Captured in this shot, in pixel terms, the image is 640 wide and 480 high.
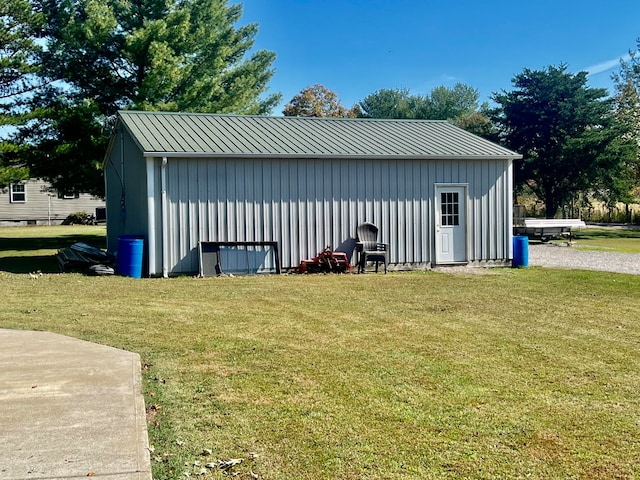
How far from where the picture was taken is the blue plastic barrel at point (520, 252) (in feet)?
47.8

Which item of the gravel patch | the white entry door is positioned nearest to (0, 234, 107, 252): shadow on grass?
the white entry door

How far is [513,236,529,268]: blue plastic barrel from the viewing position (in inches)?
574

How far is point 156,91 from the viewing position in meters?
22.4

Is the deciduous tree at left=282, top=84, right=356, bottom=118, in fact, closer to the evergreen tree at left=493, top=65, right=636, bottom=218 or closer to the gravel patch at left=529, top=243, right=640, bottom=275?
the evergreen tree at left=493, top=65, right=636, bottom=218

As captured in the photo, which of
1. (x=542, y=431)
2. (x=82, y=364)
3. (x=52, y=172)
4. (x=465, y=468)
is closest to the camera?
(x=465, y=468)

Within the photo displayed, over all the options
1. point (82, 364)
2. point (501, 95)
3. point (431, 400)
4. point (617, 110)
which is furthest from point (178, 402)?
point (617, 110)

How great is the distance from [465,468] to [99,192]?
2203cm

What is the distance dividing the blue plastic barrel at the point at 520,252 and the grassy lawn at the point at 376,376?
427cm

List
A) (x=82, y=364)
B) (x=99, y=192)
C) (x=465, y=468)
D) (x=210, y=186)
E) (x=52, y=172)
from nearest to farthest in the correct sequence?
(x=465, y=468) < (x=82, y=364) < (x=210, y=186) < (x=52, y=172) < (x=99, y=192)

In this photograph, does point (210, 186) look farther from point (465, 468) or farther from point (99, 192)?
point (99, 192)

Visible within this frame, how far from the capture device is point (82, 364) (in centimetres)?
538

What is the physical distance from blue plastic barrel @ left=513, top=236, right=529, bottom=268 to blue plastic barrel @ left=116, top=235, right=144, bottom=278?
27.5 feet

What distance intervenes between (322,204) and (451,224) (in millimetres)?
3237

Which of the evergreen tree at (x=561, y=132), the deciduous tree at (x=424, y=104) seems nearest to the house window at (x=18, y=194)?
the evergreen tree at (x=561, y=132)
